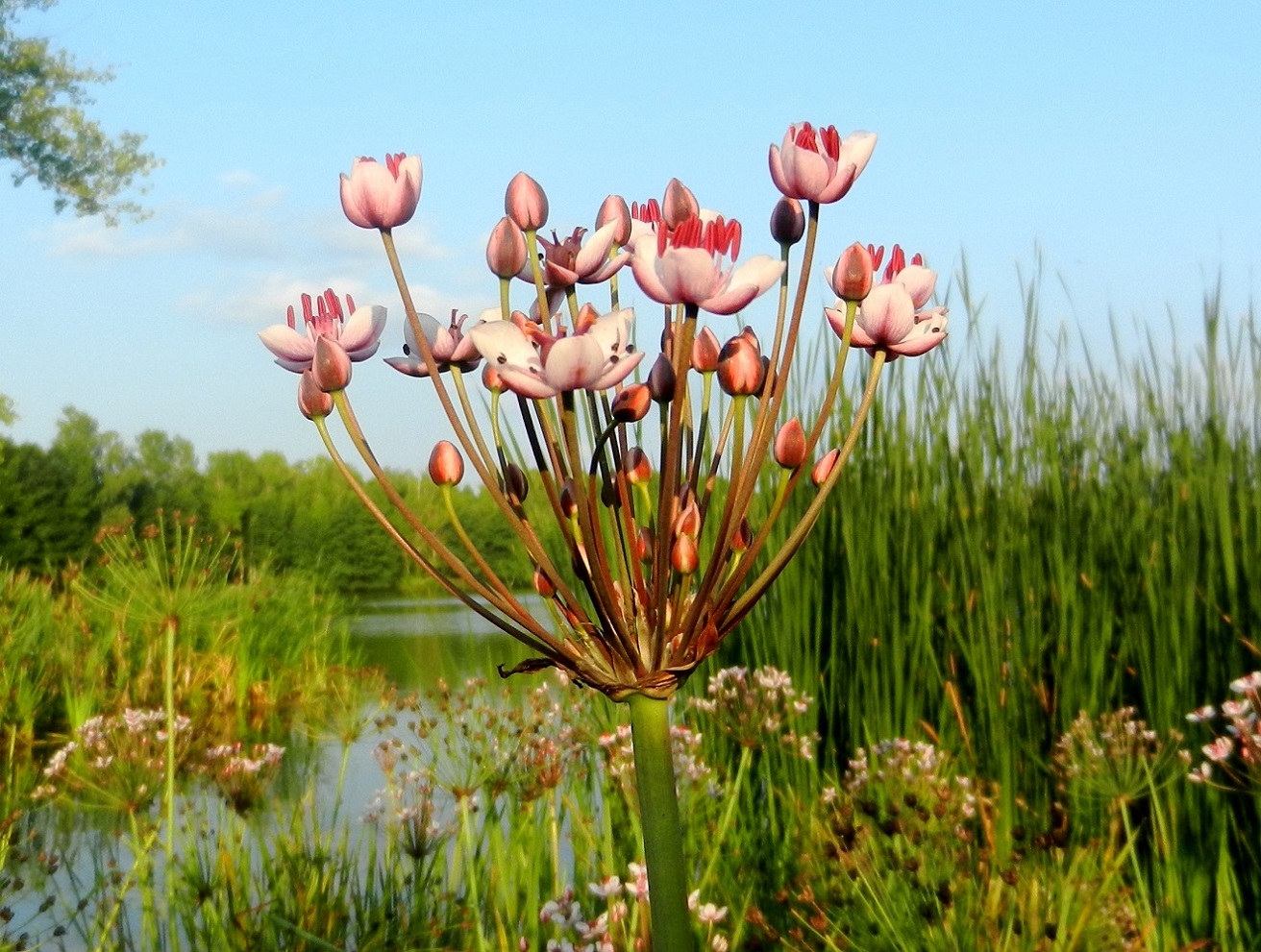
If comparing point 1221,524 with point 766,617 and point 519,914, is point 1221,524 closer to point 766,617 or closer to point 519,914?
point 766,617

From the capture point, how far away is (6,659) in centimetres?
771

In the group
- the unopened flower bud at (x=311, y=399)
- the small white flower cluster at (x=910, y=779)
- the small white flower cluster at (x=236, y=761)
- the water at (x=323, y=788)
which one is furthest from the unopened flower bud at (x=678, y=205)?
the small white flower cluster at (x=236, y=761)

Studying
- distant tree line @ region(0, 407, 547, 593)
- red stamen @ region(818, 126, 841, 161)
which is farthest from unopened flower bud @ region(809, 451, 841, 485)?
distant tree line @ region(0, 407, 547, 593)

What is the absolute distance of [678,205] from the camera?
124cm

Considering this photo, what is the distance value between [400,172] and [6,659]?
7.76 m

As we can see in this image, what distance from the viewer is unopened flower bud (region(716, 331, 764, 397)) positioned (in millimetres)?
1221

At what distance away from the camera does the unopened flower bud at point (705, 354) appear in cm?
132

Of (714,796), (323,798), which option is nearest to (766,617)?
(714,796)

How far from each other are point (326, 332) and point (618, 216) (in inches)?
15.7

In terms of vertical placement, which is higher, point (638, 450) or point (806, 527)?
point (638, 450)

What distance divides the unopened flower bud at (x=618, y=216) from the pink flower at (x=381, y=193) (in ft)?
0.77

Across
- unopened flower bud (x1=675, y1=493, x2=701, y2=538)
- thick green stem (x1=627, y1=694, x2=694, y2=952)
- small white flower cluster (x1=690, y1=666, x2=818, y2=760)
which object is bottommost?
small white flower cluster (x1=690, y1=666, x2=818, y2=760)

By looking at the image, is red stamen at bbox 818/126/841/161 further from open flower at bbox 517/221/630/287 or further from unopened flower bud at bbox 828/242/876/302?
open flower at bbox 517/221/630/287

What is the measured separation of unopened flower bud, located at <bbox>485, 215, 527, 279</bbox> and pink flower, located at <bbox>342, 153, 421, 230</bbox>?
0.11 meters
